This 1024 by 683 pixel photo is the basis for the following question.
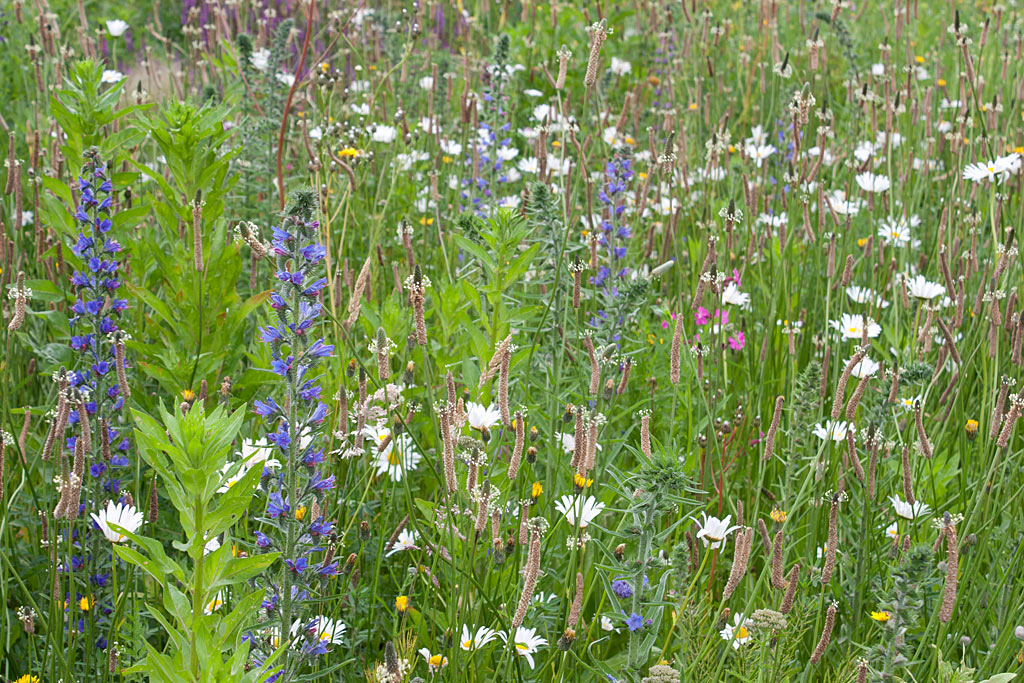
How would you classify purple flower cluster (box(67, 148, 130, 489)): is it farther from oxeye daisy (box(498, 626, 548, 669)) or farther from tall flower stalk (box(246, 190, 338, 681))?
oxeye daisy (box(498, 626, 548, 669))

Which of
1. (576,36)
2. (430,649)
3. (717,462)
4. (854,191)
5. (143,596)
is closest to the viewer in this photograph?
(430,649)

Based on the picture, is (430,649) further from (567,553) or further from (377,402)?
(377,402)

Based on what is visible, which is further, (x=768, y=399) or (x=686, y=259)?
(x=686, y=259)

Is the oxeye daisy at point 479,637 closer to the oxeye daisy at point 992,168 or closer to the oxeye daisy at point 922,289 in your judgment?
the oxeye daisy at point 922,289

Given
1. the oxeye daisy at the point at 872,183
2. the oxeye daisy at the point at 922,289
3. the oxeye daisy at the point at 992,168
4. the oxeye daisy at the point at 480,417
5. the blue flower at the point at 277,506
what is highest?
the oxeye daisy at the point at 992,168

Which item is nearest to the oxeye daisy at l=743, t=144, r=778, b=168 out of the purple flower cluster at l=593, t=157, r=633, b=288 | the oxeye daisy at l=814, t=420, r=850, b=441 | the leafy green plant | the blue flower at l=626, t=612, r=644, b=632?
the purple flower cluster at l=593, t=157, r=633, b=288

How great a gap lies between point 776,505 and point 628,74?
407cm

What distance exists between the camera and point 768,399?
8.69 ft

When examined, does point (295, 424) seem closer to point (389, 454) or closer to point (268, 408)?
point (268, 408)

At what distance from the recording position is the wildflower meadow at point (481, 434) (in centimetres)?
144

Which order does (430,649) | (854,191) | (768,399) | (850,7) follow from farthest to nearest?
(850,7) < (854,191) < (768,399) < (430,649)

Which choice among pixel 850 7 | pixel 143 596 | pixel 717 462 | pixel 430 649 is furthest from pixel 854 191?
pixel 850 7

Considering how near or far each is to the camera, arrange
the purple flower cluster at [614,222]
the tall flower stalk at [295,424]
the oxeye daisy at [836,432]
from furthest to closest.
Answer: the purple flower cluster at [614,222] → the oxeye daisy at [836,432] → the tall flower stalk at [295,424]

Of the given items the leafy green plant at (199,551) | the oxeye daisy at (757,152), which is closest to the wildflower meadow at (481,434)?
the leafy green plant at (199,551)
